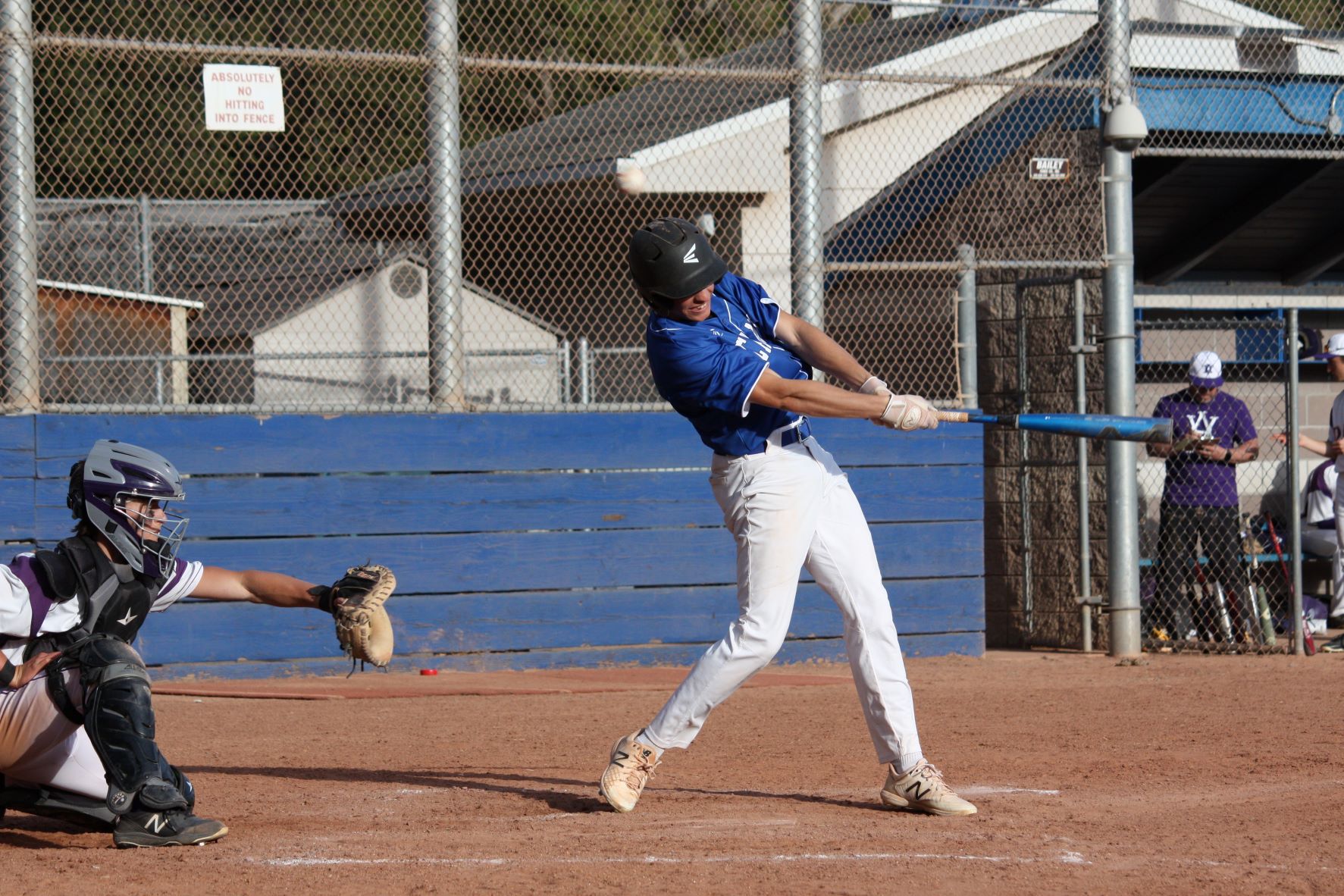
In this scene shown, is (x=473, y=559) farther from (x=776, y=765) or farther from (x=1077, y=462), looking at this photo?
(x=1077, y=462)

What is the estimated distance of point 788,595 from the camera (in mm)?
4824

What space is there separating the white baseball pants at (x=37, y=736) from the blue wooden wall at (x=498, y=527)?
11.5 feet

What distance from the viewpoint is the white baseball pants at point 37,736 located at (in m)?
4.28

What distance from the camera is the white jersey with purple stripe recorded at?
13.8ft

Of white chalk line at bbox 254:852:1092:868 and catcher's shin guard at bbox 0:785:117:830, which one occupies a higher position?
catcher's shin guard at bbox 0:785:117:830

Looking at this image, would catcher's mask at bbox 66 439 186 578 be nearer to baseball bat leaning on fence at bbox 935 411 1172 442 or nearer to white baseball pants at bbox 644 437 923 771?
white baseball pants at bbox 644 437 923 771

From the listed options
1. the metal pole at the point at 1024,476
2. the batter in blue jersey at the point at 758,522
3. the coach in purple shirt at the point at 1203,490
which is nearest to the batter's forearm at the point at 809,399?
the batter in blue jersey at the point at 758,522

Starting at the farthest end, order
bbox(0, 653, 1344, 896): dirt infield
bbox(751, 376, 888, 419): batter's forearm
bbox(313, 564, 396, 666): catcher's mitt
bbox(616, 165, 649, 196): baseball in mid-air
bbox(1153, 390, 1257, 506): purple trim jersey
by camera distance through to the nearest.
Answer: bbox(616, 165, 649, 196): baseball in mid-air → bbox(1153, 390, 1257, 506): purple trim jersey → bbox(751, 376, 888, 419): batter's forearm → bbox(313, 564, 396, 666): catcher's mitt → bbox(0, 653, 1344, 896): dirt infield

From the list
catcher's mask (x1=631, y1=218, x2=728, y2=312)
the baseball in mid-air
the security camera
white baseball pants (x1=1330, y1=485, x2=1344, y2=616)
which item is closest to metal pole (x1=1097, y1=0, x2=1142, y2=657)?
the security camera

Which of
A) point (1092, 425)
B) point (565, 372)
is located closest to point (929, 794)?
point (1092, 425)

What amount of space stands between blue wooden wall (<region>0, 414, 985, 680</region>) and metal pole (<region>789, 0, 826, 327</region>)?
82 cm

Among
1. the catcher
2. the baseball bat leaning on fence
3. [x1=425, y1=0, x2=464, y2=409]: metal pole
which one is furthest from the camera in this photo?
[x1=425, y1=0, x2=464, y2=409]: metal pole

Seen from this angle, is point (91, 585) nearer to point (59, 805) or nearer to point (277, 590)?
point (277, 590)

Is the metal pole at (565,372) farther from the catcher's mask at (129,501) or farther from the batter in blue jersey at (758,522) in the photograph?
the catcher's mask at (129,501)
